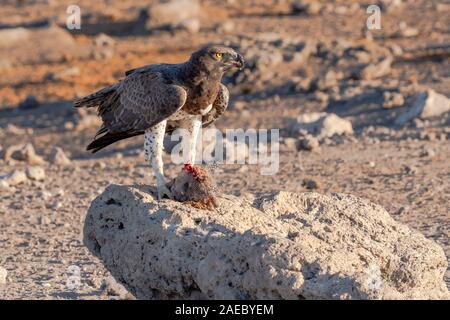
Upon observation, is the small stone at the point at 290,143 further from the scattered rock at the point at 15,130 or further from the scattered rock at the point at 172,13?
the scattered rock at the point at 172,13

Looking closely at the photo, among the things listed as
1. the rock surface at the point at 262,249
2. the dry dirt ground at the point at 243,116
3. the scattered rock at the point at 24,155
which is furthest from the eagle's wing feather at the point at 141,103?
the scattered rock at the point at 24,155

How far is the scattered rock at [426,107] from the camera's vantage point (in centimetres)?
1543

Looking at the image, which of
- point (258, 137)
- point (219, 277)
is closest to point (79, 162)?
point (258, 137)

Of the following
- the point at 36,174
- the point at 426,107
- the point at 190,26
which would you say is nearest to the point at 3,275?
the point at 36,174

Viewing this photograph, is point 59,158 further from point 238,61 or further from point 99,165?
point 238,61

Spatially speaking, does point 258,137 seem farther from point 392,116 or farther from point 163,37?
point 163,37

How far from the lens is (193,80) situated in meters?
8.16

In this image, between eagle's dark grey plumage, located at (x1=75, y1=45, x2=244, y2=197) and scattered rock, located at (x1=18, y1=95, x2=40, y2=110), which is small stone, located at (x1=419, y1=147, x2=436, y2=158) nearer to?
eagle's dark grey plumage, located at (x1=75, y1=45, x2=244, y2=197)

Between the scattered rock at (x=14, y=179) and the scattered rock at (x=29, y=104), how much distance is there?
20.1 feet

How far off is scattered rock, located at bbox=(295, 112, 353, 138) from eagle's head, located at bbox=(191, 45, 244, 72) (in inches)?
280

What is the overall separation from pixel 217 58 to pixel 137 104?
727 millimetres

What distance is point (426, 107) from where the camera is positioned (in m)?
15.4

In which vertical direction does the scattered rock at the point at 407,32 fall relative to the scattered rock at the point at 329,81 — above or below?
above

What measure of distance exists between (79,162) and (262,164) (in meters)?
2.64
